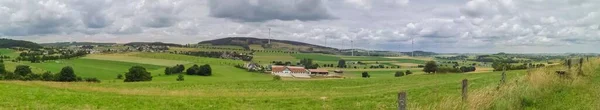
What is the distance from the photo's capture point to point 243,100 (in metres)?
26.0

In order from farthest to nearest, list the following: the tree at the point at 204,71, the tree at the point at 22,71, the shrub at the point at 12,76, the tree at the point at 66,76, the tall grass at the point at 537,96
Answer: the tree at the point at 204,71
the tree at the point at 22,71
the tree at the point at 66,76
the shrub at the point at 12,76
the tall grass at the point at 537,96

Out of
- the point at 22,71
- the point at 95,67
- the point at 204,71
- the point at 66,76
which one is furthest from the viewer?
the point at 95,67

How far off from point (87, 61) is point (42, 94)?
135 metres

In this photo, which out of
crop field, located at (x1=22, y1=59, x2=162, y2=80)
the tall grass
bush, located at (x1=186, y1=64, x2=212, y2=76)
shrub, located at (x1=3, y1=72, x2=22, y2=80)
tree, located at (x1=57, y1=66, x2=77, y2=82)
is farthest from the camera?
bush, located at (x1=186, y1=64, x2=212, y2=76)

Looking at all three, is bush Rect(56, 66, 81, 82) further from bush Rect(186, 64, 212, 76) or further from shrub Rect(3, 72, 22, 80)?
bush Rect(186, 64, 212, 76)

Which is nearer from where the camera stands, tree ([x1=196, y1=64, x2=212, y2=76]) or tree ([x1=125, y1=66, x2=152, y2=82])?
tree ([x1=125, y1=66, x2=152, y2=82])

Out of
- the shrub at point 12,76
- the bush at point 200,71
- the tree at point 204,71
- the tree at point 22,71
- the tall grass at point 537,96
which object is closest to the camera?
the tall grass at point 537,96

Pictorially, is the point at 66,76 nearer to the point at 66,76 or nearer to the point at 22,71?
the point at 66,76

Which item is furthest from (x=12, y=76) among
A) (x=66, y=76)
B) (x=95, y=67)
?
(x=95, y=67)

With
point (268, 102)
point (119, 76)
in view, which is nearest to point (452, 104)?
point (268, 102)

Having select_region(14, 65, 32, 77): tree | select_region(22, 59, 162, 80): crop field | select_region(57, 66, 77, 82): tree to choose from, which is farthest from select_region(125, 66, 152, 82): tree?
select_region(14, 65, 32, 77): tree

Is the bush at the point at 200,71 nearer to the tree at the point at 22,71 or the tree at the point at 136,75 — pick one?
the tree at the point at 136,75

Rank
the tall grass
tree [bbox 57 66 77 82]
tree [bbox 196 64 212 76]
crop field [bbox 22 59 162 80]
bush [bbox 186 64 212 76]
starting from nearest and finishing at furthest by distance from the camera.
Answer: the tall grass < tree [bbox 57 66 77 82] < crop field [bbox 22 59 162 80] < tree [bbox 196 64 212 76] < bush [bbox 186 64 212 76]

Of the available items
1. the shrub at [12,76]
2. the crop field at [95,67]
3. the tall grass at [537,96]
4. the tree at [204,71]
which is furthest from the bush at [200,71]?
the tall grass at [537,96]
